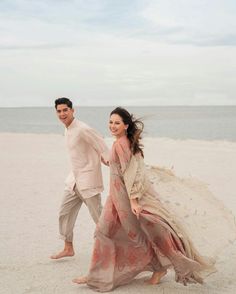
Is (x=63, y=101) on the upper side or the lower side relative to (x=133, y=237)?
upper

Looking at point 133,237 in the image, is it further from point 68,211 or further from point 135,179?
point 68,211

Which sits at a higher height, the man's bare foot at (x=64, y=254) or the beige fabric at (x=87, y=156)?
the beige fabric at (x=87, y=156)

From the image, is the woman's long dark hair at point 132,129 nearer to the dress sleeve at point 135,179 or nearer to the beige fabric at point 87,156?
the dress sleeve at point 135,179

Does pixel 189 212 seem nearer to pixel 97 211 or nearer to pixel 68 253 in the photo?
pixel 97 211

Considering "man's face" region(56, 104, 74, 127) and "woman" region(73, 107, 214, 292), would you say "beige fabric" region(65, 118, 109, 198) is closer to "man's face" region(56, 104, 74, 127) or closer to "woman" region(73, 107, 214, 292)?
"man's face" region(56, 104, 74, 127)

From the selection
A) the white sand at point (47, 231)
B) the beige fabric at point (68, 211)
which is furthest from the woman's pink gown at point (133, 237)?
the beige fabric at point (68, 211)

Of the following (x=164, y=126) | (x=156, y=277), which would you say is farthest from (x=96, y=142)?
(x=164, y=126)

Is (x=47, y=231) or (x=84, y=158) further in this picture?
(x=47, y=231)

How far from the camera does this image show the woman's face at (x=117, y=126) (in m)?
4.98

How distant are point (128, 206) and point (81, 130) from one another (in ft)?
3.73

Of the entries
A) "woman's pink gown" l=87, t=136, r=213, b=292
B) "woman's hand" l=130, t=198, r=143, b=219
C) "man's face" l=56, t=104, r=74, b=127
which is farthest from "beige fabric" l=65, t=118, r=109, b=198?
"woman's hand" l=130, t=198, r=143, b=219

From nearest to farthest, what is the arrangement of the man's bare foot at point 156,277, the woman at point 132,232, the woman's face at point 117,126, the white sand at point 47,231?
the woman at point 132,232 < the woman's face at point 117,126 < the man's bare foot at point 156,277 < the white sand at point 47,231

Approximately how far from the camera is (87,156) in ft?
18.9

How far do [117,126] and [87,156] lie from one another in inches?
35.2
